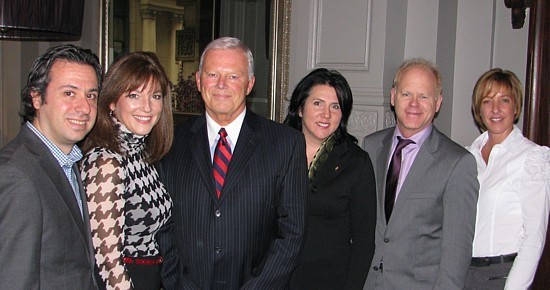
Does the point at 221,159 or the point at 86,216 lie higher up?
the point at 221,159

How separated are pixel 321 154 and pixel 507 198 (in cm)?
87

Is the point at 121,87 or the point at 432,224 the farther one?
the point at 432,224

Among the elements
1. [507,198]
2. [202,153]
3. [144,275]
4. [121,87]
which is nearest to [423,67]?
[507,198]

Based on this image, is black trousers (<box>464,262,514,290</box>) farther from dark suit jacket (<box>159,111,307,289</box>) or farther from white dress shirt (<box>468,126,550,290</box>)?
dark suit jacket (<box>159,111,307,289</box>)

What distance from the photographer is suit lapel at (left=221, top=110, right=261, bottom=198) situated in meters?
2.15

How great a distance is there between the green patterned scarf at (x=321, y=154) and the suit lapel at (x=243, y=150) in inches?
14.3

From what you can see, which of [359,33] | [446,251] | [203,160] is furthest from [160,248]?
[359,33]

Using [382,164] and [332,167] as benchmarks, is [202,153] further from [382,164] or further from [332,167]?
[382,164]

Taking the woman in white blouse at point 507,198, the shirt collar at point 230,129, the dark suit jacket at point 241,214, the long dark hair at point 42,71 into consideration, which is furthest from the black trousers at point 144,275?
the woman in white blouse at point 507,198

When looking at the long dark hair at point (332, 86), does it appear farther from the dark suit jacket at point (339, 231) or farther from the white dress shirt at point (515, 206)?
the white dress shirt at point (515, 206)

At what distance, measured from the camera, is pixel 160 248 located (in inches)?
88.7

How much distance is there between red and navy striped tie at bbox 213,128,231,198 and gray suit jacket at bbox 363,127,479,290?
2.51ft

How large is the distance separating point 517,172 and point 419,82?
2.04 feet

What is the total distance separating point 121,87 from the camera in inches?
85.3
